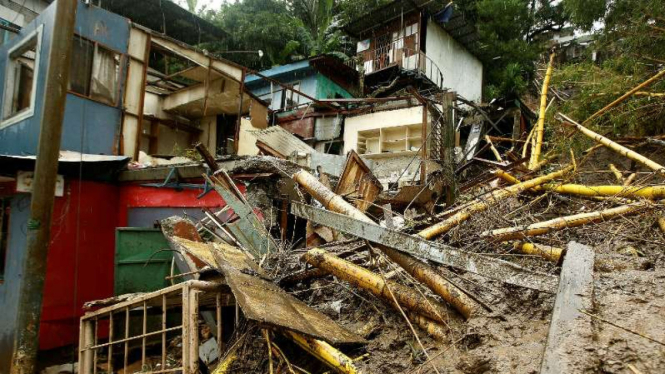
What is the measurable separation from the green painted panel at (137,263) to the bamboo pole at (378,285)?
14.0 feet

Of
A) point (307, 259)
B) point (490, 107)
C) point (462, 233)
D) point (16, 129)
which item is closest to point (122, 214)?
point (16, 129)

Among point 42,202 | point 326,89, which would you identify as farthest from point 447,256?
point 326,89

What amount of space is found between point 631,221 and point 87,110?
9942 millimetres

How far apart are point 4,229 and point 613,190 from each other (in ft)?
32.7

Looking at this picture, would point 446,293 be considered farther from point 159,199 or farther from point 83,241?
point 83,241

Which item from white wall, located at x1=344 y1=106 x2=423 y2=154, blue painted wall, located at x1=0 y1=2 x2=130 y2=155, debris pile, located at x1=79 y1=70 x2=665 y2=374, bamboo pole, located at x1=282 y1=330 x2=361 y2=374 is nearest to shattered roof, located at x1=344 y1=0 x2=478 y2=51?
white wall, located at x1=344 y1=106 x2=423 y2=154

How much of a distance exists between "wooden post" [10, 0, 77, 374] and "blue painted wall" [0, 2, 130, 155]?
3.53 metres

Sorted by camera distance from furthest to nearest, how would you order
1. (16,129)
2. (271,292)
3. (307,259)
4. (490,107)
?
1. (490,107)
2. (16,129)
3. (307,259)
4. (271,292)

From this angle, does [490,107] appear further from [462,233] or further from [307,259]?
[307,259]

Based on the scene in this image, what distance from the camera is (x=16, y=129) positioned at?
8.24m

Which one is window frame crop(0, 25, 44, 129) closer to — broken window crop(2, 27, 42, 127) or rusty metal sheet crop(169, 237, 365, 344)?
broken window crop(2, 27, 42, 127)

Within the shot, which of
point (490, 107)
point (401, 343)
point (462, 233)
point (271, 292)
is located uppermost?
point (490, 107)

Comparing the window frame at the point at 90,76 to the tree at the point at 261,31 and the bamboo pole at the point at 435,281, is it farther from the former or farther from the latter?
the tree at the point at 261,31

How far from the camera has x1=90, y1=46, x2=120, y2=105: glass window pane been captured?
852 cm
